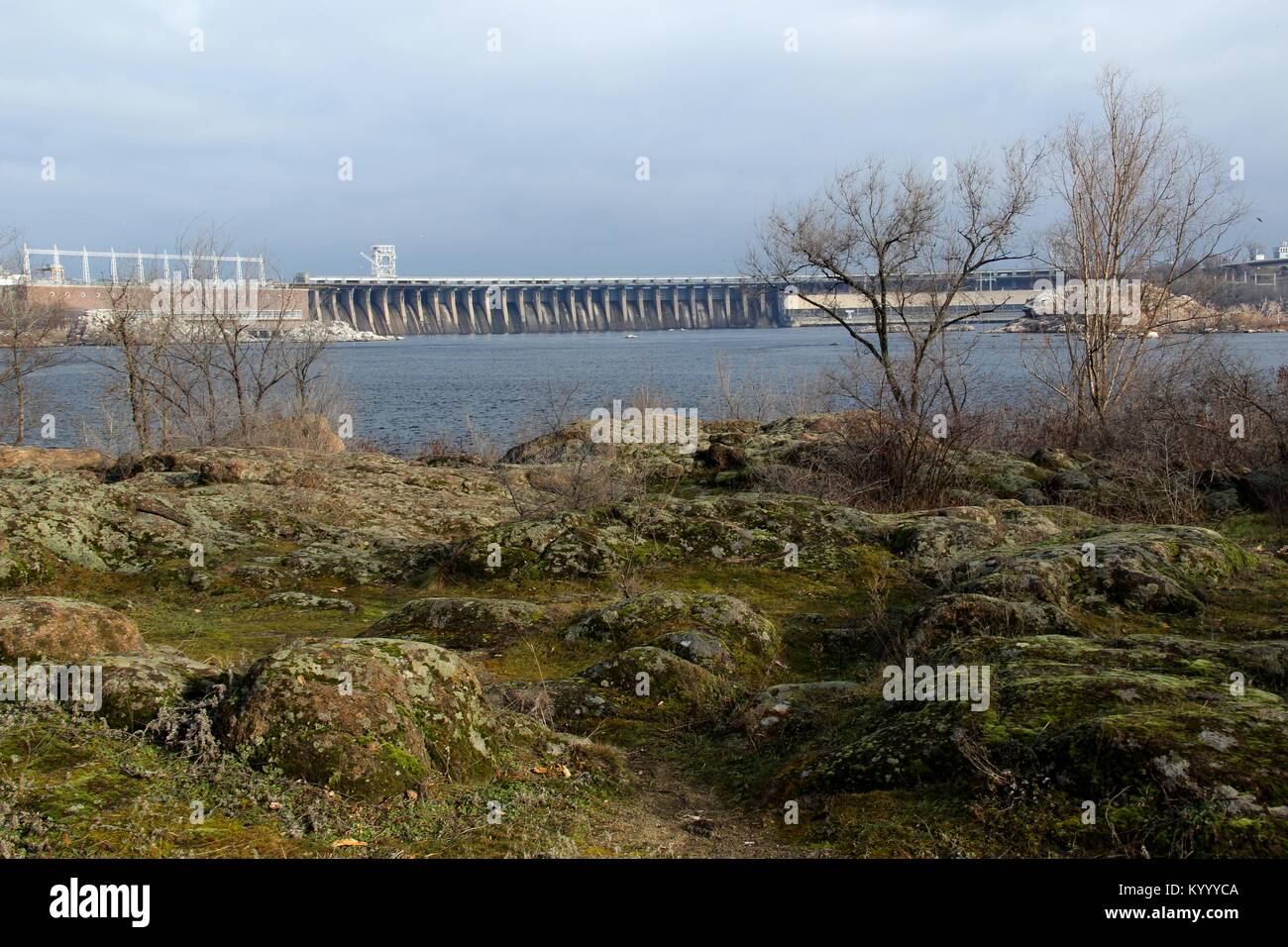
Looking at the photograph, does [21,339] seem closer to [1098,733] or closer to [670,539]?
[670,539]

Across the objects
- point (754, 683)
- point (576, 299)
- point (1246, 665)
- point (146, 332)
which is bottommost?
point (754, 683)

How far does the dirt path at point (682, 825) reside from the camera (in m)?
4.96

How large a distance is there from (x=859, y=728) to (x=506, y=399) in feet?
184

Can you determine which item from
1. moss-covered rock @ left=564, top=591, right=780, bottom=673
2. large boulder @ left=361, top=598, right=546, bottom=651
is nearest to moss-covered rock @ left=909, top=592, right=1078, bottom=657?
moss-covered rock @ left=564, top=591, right=780, bottom=673

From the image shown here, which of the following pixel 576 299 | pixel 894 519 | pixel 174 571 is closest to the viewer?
pixel 174 571

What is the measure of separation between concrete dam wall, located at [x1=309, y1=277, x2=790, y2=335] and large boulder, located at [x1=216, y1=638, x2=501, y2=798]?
505 feet

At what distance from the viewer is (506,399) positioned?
61.2m

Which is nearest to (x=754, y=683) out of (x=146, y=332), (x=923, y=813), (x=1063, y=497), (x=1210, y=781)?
(x=923, y=813)

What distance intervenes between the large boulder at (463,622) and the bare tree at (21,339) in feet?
90.4

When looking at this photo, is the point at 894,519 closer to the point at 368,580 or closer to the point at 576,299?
the point at 368,580

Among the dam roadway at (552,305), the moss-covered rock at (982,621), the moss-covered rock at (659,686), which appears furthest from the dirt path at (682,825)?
the dam roadway at (552,305)

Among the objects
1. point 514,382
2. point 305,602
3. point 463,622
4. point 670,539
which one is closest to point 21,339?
point 305,602

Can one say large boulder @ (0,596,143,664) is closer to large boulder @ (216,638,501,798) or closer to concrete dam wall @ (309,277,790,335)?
large boulder @ (216,638,501,798)

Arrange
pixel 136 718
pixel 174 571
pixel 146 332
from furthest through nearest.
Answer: pixel 146 332, pixel 174 571, pixel 136 718
